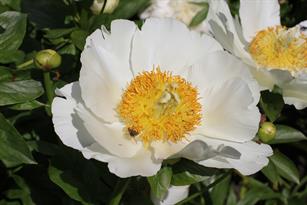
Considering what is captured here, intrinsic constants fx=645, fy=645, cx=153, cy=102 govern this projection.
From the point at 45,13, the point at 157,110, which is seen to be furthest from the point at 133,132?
the point at 45,13

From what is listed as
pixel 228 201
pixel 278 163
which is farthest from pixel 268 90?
pixel 228 201

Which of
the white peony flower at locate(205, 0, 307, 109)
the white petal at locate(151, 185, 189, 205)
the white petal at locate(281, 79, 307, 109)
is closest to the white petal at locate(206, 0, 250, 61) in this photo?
the white peony flower at locate(205, 0, 307, 109)

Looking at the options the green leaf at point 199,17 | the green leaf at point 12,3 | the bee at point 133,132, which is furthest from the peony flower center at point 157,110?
the green leaf at point 199,17

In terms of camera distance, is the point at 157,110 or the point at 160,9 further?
the point at 160,9

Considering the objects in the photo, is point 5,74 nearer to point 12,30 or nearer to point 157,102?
point 12,30

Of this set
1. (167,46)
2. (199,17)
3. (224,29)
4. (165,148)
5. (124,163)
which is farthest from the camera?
(199,17)

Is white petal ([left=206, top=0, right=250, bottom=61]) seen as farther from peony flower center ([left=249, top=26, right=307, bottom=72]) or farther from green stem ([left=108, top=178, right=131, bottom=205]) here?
green stem ([left=108, top=178, right=131, bottom=205])
